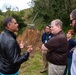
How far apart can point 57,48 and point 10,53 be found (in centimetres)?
114

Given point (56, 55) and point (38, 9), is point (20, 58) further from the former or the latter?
point (38, 9)

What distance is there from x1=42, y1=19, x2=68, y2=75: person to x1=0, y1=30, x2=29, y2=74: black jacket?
71 cm

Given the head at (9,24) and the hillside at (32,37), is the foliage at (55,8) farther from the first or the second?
the head at (9,24)

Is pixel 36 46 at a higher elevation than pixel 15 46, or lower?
lower

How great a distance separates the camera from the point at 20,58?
4.29m

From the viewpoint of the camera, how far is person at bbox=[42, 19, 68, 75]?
4809 millimetres

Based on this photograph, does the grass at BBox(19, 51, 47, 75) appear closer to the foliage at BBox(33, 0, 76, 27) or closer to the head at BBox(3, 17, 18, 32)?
the foliage at BBox(33, 0, 76, 27)

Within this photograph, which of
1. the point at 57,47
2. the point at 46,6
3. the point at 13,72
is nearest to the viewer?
the point at 13,72

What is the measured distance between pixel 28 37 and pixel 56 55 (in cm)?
853

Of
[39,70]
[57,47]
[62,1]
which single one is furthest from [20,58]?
[62,1]

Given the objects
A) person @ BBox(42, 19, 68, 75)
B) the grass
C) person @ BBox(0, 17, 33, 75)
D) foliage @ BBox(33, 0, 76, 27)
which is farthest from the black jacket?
foliage @ BBox(33, 0, 76, 27)

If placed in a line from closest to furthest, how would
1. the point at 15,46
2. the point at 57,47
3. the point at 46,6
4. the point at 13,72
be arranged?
the point at 15,46 → the point at 13,72 → the point at 57,47 → the point at 46,6

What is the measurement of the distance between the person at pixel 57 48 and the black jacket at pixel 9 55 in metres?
0.71

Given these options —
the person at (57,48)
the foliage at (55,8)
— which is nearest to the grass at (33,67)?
the person at (57,48)
